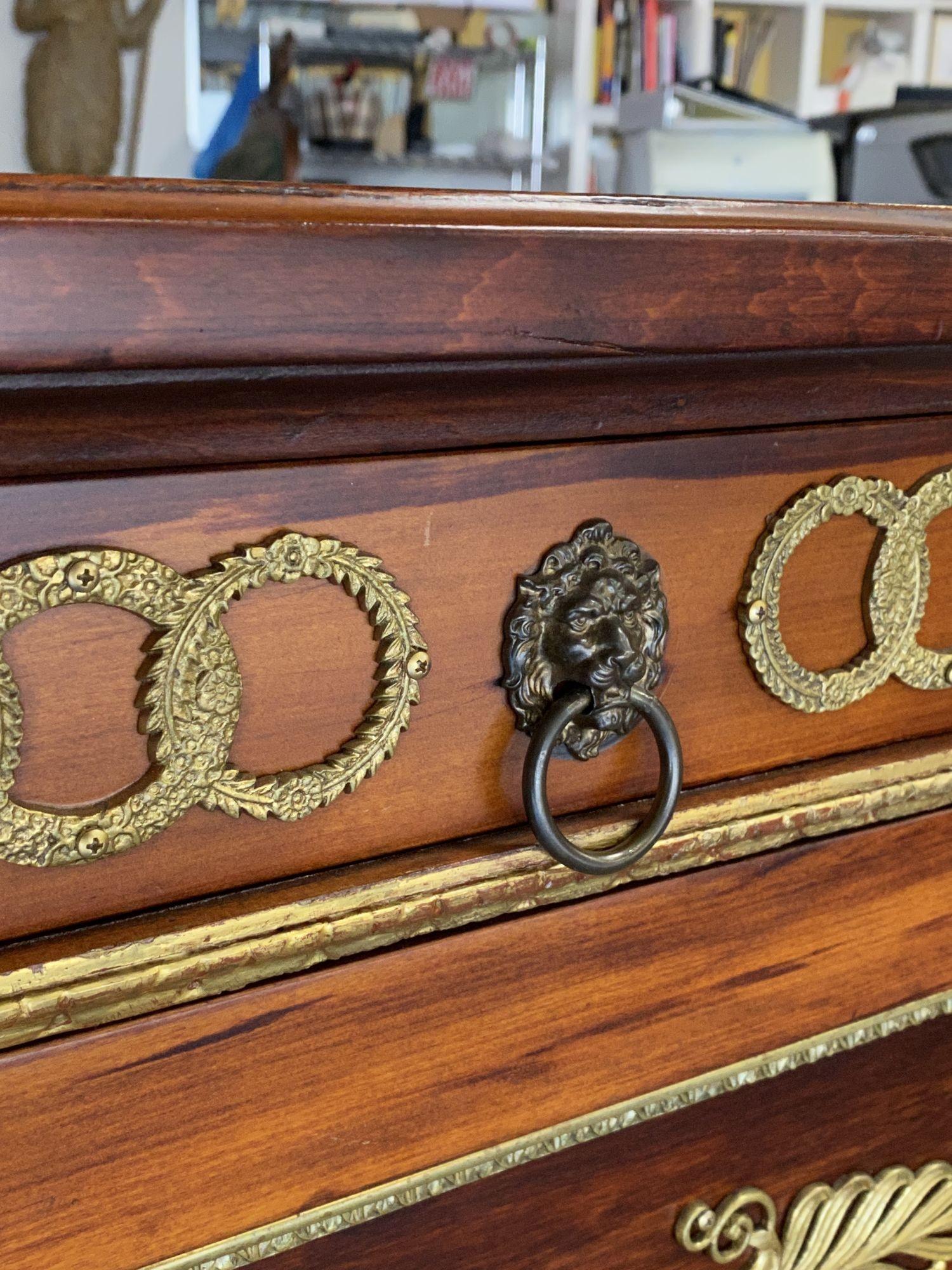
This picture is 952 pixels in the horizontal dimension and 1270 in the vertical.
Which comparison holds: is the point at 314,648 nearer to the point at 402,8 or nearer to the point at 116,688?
the point at 116,688

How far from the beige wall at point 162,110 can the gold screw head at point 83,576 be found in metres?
0.99

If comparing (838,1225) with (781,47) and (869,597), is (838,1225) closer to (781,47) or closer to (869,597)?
(869,597)

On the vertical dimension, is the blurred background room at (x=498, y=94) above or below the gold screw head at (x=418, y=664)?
above

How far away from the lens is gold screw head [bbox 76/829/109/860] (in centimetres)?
30

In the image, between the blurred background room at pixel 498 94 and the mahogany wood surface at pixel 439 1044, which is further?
the blurred background room at pixel 498 94

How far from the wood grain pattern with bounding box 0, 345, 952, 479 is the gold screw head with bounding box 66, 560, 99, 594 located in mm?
22

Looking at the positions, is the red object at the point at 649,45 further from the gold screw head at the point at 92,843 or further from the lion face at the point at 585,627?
→ the gold screw head at the point at 92,843

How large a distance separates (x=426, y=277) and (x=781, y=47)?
3101 mm

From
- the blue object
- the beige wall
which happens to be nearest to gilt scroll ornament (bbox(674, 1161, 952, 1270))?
the blue object

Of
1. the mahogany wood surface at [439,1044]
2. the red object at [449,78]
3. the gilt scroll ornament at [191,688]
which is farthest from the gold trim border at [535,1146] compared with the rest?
the red object at [449,78]

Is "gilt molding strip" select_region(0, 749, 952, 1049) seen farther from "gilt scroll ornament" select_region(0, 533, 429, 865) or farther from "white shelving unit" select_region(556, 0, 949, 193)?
"white shelving unit" select_region(556, 0, 949, 193)

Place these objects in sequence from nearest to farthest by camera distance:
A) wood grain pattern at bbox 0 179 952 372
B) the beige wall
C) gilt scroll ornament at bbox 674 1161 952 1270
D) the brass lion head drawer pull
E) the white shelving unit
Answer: wood grain pattern at bbox 0 179 952 372, the brass lion head drawer pull, gilt scroll ornament at bbox 674 1161 952 1270, the beige wall, the white shelving unit

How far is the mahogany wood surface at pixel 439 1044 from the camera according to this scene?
31 centimetres

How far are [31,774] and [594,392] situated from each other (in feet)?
0.59
